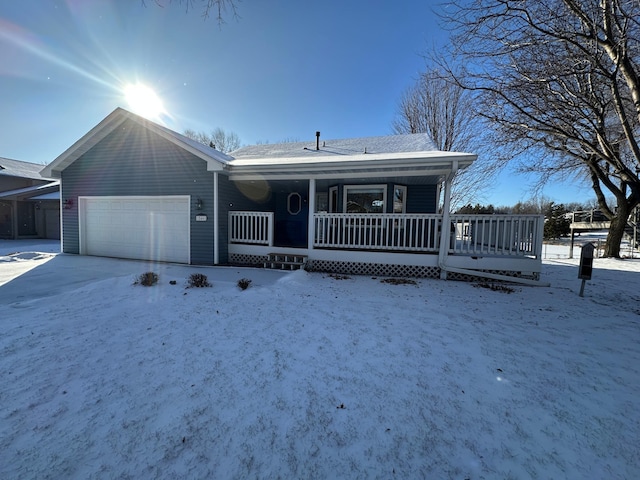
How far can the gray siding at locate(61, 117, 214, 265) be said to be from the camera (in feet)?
25.6

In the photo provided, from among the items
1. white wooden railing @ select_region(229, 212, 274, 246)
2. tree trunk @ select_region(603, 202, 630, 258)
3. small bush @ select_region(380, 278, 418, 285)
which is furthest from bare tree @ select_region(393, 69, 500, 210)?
white wooden railing @ select_region(229, 212, 274, 246)

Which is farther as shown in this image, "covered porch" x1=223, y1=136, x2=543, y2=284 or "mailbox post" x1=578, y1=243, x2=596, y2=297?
"covered porch" x1=223, y1=136, x2=543, y2=284

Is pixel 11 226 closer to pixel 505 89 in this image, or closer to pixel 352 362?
pixel 352 362

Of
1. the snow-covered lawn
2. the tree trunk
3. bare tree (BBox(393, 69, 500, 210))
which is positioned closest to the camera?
the snow-covered lawn

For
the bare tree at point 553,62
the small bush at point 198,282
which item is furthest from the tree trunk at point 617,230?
the small bush at point 198,282

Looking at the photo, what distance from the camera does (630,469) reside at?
1.70 m

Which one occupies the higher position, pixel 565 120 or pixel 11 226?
pixel 565 120

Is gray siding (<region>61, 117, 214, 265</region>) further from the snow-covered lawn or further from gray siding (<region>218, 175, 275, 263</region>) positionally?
the snow-covered lawn

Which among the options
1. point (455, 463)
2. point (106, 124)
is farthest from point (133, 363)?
point (106, 124)

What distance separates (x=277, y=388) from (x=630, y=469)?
247 centimetres

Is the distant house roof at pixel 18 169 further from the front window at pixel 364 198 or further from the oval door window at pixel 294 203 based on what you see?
the front window at pixel 364 198

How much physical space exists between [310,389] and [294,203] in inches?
360

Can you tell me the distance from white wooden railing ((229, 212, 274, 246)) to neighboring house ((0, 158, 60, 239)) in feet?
45.0

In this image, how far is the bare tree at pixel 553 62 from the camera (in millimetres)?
4586
